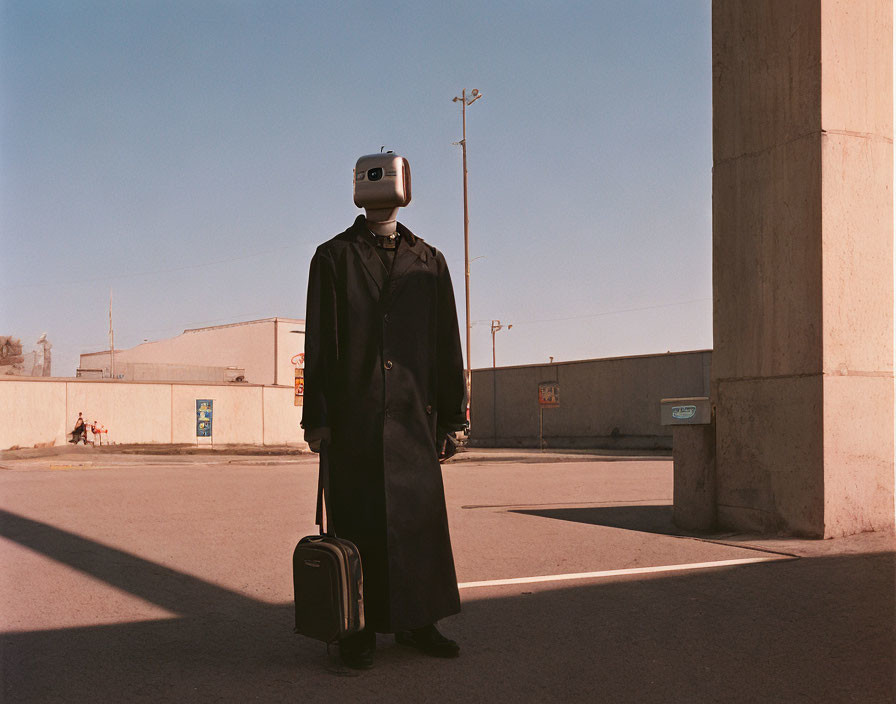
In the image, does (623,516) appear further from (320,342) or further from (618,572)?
(320,342)

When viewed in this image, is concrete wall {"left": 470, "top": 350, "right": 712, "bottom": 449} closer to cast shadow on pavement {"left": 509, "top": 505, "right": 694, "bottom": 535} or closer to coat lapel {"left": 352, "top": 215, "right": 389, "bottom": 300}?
cast shadow on pavement {"left": 509, "top": 505, "right": 694, "bottom": 535}

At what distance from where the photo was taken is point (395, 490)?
392 centimetres

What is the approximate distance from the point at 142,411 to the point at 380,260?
3416 centimetres

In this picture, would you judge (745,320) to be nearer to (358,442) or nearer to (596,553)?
(596,553)

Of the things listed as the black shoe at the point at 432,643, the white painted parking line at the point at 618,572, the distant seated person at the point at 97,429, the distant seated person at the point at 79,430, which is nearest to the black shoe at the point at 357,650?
the black shoe at the point at 432,643

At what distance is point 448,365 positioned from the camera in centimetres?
426

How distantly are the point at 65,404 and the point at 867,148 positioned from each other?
1258 inches

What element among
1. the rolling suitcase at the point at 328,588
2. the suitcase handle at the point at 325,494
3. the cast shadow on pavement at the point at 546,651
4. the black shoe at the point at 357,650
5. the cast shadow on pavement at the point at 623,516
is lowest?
the cast shadow on pavement at the point at 623,516

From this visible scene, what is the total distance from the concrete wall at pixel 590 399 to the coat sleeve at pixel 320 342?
26.8m

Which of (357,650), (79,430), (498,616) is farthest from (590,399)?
(357,650)

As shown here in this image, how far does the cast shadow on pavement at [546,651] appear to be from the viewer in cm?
340

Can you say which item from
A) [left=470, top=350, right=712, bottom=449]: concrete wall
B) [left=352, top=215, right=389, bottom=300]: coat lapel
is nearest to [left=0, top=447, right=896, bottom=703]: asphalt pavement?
[left=352, top=215, right=389, bottom=300]: coat lapel

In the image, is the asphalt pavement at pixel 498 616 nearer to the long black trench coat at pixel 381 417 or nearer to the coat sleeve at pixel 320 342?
the long black trench coat at pixel 381 417

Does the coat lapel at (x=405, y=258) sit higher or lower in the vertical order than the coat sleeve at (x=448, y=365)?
higher
